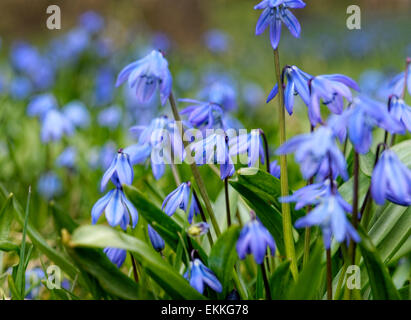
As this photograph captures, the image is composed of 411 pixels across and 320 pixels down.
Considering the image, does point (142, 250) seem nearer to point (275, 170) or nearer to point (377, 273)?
point (377, 273)

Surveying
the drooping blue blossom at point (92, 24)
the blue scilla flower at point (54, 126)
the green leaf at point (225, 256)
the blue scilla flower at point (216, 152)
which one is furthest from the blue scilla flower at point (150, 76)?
the drooping blue blossom at point (92, 24)

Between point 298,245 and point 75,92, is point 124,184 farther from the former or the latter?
point 75,92

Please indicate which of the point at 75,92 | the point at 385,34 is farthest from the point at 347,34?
the point at 75,92

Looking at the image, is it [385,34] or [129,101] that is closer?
[129,101]

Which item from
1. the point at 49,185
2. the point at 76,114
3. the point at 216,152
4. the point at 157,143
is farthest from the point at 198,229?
the point at 76,114

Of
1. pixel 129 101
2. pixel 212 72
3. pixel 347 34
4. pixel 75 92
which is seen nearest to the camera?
pixel 129 101
